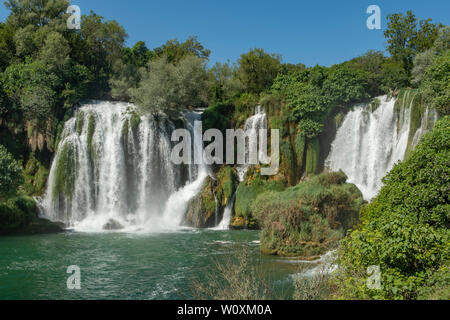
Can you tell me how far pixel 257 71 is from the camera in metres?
44.5

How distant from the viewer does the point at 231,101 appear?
3691 cm

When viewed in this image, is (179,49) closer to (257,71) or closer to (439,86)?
(257,71)

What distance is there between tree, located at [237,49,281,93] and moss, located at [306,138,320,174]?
41.8 feet

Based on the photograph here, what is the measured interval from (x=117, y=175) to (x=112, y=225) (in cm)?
437

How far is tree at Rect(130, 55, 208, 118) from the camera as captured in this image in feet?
111

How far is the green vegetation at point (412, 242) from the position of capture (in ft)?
29.2

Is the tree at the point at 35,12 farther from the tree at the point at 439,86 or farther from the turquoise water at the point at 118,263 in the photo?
the tree at the point at 439,86

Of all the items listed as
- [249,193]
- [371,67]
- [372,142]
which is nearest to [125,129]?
[249,193]

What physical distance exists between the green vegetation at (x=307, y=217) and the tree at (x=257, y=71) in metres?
24.0

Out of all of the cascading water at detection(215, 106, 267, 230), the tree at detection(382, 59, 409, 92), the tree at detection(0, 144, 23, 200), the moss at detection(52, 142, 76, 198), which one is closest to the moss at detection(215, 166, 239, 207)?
the cascading water at detection(215, 106, 267, 230)

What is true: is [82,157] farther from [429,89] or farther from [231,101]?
[429,89]

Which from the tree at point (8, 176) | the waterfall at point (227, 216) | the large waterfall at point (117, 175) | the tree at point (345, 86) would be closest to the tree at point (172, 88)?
the large waterfall at point (117, 175)

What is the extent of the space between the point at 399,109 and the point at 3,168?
2708 centimetres
